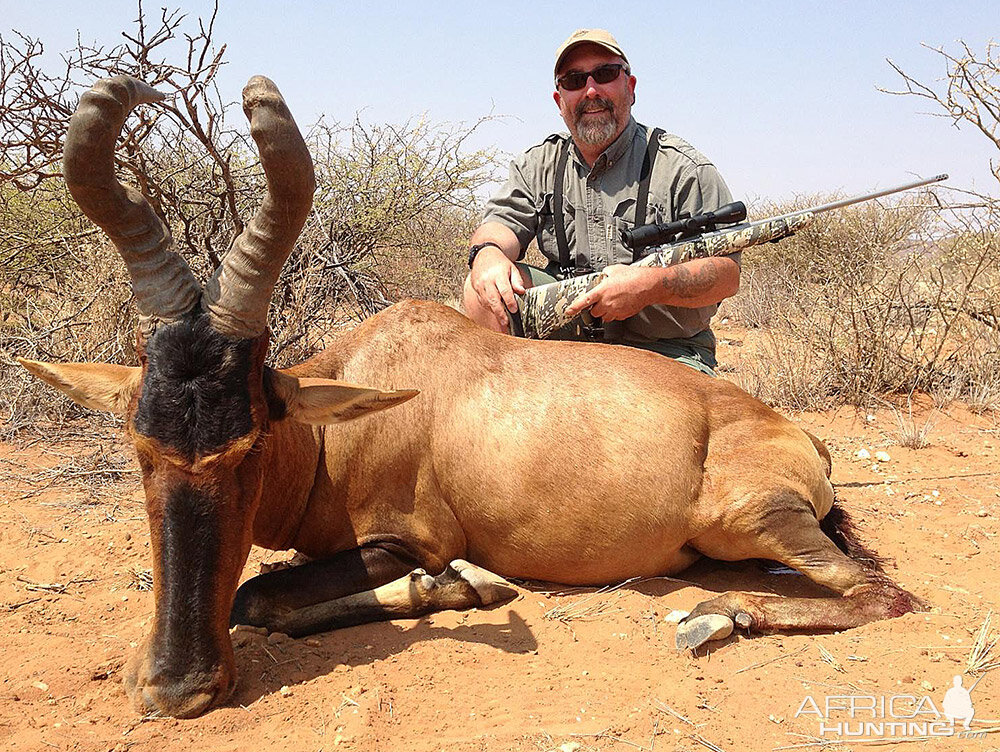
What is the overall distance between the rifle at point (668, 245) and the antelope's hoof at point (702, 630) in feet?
8.08

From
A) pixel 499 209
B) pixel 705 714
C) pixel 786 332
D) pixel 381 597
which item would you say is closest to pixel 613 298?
pixel 499 209

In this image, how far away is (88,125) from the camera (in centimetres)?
354

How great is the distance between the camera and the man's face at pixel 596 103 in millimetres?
7039

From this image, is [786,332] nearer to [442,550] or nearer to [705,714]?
[442,550]

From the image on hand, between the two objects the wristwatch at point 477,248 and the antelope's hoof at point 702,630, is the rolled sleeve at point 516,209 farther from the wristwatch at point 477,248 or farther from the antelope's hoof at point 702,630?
the antelope's hoof at point 702,630

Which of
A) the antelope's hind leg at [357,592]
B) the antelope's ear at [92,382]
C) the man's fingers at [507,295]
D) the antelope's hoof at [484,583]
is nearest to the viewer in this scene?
the antelope's ear at [92,382]

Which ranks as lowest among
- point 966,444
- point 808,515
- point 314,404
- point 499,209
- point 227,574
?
point 966,444

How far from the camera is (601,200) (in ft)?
23.7

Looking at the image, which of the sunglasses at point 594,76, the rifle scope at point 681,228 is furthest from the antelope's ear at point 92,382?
the sunglasses at point 594,76

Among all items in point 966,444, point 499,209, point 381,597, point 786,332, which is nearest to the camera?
point 381,597

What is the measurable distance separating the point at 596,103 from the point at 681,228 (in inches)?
58.1

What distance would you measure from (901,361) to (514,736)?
728cm

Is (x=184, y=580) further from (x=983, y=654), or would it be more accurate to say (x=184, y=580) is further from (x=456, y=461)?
(x=983, y=654)

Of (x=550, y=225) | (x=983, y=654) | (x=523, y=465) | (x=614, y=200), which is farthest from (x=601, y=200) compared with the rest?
(x=983, y=654)
